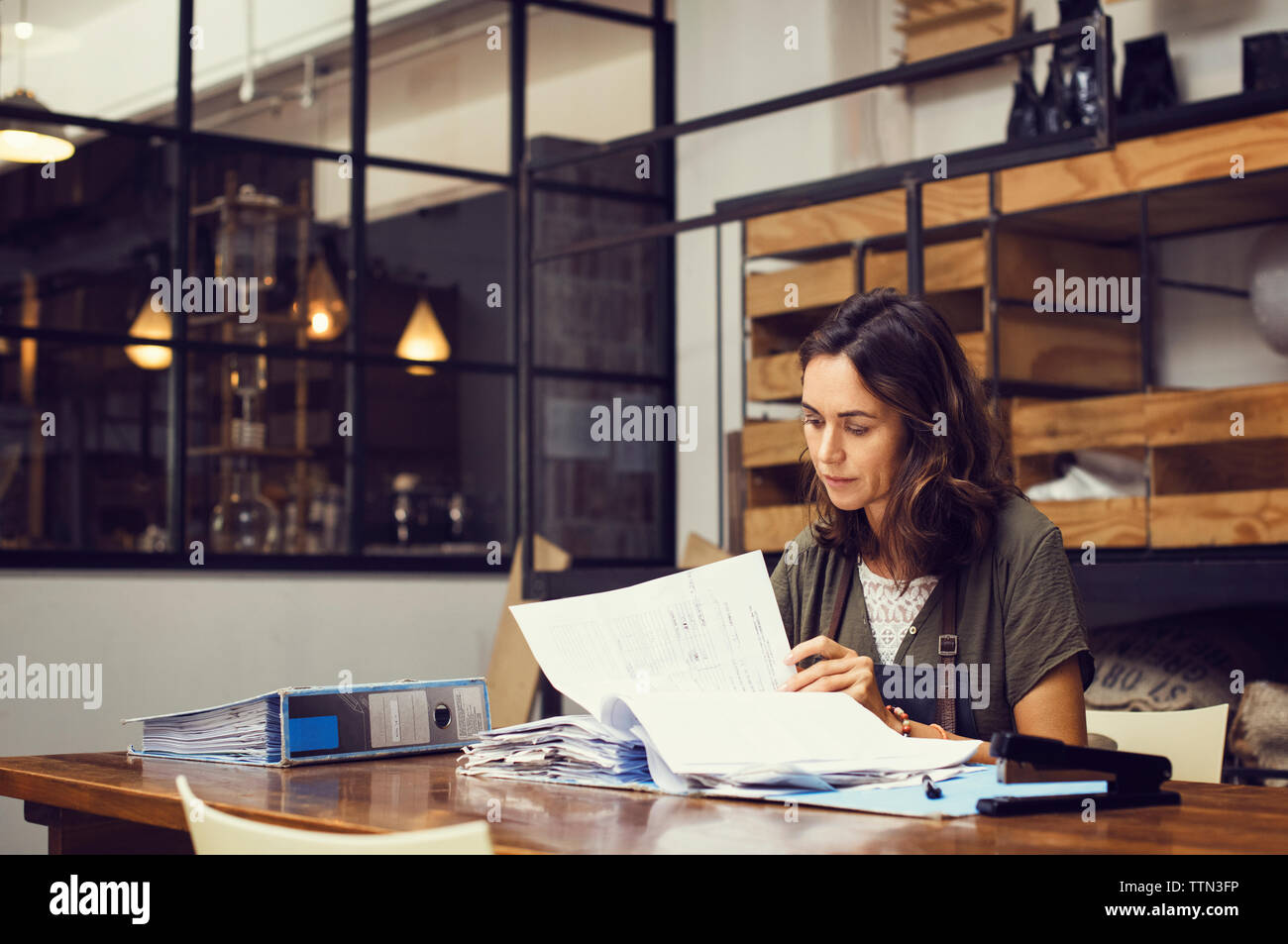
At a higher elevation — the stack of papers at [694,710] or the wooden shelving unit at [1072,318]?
the wooden shelving unit at [1072,318]

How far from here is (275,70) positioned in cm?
496

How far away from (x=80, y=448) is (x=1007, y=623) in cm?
365

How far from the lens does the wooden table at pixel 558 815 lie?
96cm

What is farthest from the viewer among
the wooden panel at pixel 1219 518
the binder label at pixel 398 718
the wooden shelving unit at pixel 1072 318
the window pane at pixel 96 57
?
the window pane at pixel 96 57

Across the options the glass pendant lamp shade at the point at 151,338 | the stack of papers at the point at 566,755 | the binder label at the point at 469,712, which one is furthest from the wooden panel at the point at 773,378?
the stack of papers at the point at 566,755

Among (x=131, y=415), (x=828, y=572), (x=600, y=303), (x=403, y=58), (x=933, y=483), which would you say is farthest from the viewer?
(x=600, y=303)

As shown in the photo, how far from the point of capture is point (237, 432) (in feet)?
15.4

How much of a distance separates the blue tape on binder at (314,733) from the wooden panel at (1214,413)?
2.30 m

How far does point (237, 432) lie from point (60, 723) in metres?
1.17

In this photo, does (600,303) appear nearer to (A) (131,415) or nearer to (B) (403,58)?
(B) (403,58)

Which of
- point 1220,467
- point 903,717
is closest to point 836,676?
point 903,717

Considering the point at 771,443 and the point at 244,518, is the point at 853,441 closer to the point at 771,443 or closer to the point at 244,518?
the point at 771,443

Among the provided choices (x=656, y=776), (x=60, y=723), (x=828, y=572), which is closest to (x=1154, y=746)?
(x=828, y=572)

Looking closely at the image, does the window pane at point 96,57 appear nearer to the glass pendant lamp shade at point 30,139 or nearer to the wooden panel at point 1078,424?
the glass pendant lamp shade at point 30,139
